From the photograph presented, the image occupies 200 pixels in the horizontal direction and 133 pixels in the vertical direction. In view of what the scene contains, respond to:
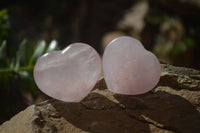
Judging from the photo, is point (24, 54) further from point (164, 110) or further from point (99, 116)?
point (164, 110)

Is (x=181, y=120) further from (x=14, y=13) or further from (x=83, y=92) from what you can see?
(x=14, y=13)

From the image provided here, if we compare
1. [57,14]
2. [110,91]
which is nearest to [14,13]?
[57,14]

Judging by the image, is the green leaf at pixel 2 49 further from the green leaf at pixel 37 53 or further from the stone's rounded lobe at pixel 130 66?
the stone's rounded lobe at pixel 130 66

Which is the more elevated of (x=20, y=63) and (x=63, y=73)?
(x=63, y=73)

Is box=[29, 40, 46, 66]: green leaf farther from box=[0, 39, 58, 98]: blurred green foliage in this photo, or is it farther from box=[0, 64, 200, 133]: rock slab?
box=[0, 64, 200, 133]: rock slab

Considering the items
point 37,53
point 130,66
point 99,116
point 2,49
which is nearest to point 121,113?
point 99,116
